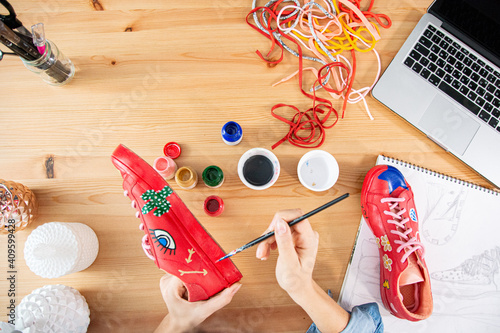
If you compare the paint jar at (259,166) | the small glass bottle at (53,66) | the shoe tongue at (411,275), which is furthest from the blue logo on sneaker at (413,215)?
the small glass bottle at (53,66)

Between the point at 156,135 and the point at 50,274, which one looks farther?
the point at 156,135

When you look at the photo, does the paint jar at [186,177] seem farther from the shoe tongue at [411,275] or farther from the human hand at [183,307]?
the shoe tongue at [411,275]

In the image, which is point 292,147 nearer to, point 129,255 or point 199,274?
point 199,274

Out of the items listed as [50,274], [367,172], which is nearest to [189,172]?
[50,274]

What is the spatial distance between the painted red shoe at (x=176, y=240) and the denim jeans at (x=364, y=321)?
0.29 meters

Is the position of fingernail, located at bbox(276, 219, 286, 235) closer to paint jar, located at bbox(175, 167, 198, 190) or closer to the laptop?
paint jar, located at bbox(175, 167, 198, 190)

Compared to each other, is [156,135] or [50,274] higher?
[156,135]

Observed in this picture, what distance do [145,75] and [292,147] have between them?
0.47 m

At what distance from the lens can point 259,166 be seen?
755 mm

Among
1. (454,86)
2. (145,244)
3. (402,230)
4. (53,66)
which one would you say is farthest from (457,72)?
(53,66)

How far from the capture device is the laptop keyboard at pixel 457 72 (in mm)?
762

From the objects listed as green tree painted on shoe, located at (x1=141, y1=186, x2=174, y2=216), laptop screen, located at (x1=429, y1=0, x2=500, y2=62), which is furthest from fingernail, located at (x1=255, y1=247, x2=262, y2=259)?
laptop screen, located at (x1=429, y1=0, x2=500, y2=62)

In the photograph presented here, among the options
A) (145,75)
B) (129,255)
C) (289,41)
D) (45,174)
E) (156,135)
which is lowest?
(129,255)

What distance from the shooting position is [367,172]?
0.79 metres
